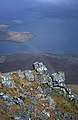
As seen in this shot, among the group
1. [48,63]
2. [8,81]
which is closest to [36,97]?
[8,81]

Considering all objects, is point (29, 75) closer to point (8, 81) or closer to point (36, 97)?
point (8, 81)

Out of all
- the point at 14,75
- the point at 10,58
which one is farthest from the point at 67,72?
the point at 14,75

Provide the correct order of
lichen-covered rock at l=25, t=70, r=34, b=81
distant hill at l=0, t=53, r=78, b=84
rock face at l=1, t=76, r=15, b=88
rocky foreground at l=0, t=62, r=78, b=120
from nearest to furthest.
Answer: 1. rocky foreground at l=0, t=62, r=78, b=120
2. rock face at l=1, t=76, r=15, b=88
3. lichen-covered rock at l=25, t=70, r=34, b=81
4. distant hill at l=0, t=53, r=78, b=84

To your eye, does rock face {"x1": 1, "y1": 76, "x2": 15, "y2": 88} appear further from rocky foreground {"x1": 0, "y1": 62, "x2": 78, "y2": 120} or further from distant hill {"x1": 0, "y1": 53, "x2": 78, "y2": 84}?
distant hill {"x1": 0, "y1": 53, "x2": 78, "y2": 84}

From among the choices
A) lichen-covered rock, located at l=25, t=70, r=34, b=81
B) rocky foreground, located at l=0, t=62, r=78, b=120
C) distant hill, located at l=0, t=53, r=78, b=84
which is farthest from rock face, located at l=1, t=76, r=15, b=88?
distant hill, located at l=0, t=53, r=78, b=84

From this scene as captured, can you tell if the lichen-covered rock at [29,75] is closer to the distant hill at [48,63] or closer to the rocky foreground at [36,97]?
the rocky foreground at [36,97]
